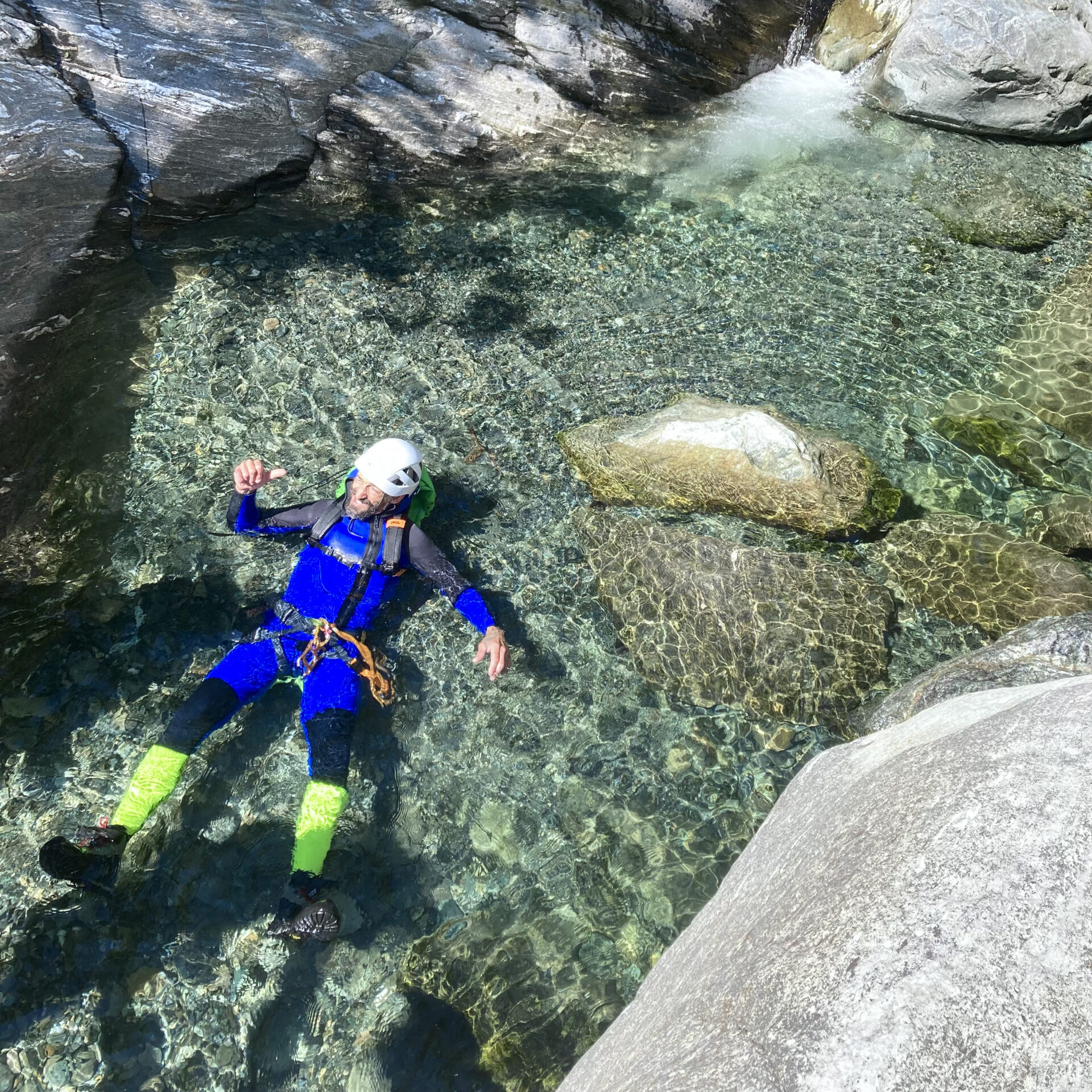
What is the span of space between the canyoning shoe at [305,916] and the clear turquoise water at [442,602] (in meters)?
0.24

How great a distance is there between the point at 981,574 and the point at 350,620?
14.4 ft

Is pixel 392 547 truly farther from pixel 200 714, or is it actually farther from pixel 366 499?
pixel 200 714

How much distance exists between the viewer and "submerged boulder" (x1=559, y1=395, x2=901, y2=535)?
620 centimetres

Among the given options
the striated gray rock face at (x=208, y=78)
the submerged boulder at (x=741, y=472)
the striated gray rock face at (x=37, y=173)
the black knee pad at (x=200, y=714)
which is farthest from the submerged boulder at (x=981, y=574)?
the striated gray rock face at (x=208, y=78)

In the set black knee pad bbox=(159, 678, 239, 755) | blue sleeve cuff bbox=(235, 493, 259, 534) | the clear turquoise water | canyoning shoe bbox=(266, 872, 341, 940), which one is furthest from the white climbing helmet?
canyoning shoe bbox=(266, 872, 341, 940)

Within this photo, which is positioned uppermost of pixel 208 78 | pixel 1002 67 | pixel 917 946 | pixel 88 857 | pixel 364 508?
pixel 1002 67

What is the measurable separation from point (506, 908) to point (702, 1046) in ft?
6.24

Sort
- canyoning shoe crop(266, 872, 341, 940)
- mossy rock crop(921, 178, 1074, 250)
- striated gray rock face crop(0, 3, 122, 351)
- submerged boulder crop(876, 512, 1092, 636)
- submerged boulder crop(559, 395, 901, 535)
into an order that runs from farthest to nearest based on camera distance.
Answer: mossy rock crop(921, 178, 1074, 250)
striated gray rock face crop(0, 3, 122, 351)
submerged boulder crop(559, 395, 901, 535)
submerged boulder crop(876, 512, 1092, 636)
canyoning shoe crop(266, 872, 341, 940)

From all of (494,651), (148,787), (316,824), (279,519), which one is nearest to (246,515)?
(279,519)

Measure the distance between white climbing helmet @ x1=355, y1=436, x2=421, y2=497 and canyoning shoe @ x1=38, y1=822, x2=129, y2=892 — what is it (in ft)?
7.97

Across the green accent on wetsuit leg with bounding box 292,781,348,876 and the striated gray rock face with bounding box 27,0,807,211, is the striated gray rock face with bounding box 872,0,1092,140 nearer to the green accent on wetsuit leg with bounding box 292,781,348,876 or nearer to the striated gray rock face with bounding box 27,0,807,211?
the striated gray rock face with bounding box 27,0,807,211

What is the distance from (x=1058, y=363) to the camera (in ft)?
25.4

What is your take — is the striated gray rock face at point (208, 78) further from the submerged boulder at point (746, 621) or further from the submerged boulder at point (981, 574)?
the submerged boulder at point (981, 574)

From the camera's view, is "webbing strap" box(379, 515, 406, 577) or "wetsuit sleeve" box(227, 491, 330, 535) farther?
"wetsuit sleeve" box(227, 491, 330, 535)
